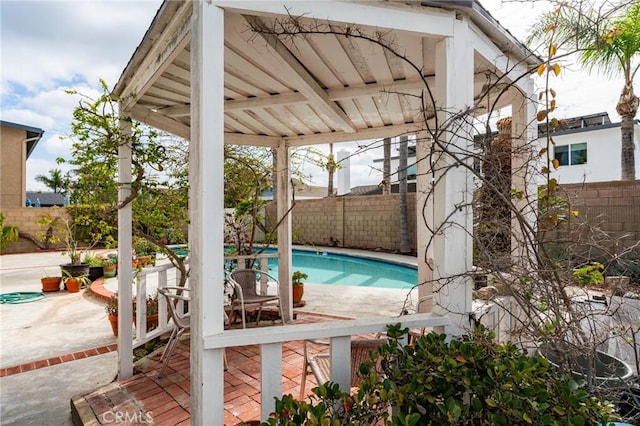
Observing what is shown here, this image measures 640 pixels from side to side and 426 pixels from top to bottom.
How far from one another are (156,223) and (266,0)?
3.29m

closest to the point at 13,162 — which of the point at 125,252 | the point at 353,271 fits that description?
the point at 353,271

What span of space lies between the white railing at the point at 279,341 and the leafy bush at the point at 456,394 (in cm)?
16

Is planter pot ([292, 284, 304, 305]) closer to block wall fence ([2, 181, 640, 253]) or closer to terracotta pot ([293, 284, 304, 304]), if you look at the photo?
terracotta pot ([293, 284, 304, 304])

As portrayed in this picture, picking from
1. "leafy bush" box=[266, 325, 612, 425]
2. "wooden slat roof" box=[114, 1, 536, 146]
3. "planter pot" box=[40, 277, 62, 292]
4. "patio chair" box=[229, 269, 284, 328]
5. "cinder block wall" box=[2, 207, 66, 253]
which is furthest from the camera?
"cinder block wall" box=[2, 207, 66, 253]

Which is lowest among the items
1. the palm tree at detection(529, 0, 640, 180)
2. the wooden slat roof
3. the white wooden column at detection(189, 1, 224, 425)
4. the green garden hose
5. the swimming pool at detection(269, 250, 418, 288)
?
the swimming pool at detection(269, 250, 418, 288)

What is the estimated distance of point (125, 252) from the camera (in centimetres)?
356

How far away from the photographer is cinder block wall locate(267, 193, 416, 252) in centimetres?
1466

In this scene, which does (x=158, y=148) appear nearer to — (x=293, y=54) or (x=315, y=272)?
(x=293, y=54)

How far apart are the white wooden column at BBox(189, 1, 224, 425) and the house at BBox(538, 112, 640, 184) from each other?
1534 cm

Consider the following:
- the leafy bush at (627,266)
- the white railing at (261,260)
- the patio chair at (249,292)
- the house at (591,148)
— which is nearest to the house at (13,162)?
the white railing at (261,260)

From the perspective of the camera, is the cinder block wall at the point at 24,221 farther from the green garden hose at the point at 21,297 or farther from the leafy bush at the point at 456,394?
the leafy bush at the point at 456,394
